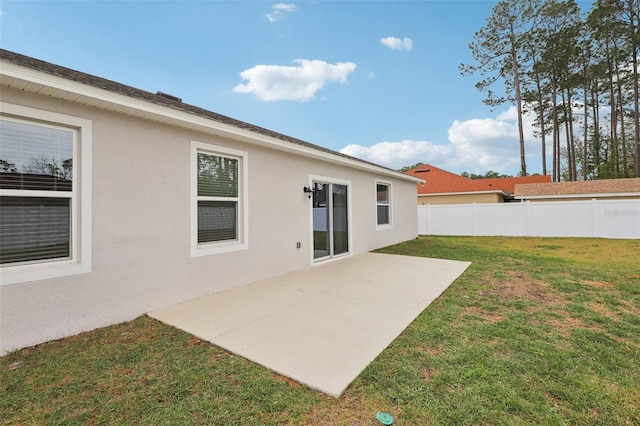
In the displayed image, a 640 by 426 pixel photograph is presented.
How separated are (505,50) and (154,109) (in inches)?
985

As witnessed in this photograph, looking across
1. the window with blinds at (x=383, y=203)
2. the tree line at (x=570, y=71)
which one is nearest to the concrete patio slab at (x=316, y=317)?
the window with blinds at (x=383, y=203)

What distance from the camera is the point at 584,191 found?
15.4 m

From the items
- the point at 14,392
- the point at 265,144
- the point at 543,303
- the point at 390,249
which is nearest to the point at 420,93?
the point at 390,249

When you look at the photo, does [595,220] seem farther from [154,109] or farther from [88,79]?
[88,79]

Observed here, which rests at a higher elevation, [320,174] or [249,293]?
[320,174]

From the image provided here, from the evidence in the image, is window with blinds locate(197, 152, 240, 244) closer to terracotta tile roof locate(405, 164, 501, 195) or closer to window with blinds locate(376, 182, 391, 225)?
window with blinds locate(376, 182, 391, 225)

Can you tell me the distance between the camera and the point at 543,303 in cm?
439

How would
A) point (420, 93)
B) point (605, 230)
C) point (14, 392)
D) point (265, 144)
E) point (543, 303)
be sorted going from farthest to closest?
point (420, 93) < point (605, 230) < point (265, 144) < point (543, 303) < point (14, 392)

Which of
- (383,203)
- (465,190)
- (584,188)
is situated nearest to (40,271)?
(383,203)

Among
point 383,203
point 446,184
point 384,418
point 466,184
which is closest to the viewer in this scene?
point 384,418

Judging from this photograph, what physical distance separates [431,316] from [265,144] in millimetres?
4162

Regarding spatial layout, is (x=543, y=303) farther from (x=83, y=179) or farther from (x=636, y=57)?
(x=636, y=57)

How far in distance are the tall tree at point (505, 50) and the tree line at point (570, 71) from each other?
57mm

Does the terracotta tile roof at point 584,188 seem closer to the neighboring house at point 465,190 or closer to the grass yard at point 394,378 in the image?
the neighboring house at point 465,190
